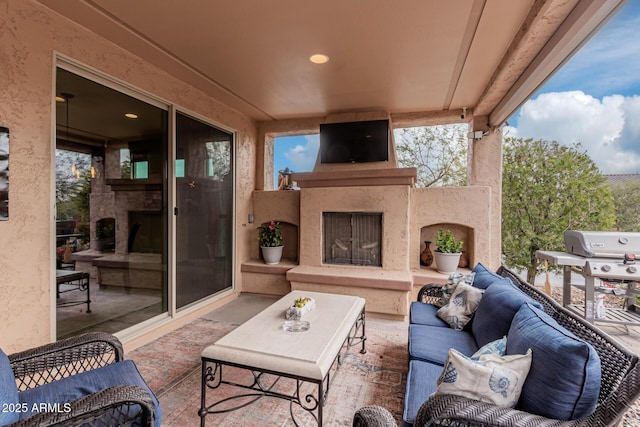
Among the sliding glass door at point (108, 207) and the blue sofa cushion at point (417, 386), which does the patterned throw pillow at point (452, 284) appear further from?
the sliding glass door at point (108, 207)

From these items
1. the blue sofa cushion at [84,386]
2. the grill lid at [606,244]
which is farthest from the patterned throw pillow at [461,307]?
the blue sofa cushion at [84,386]

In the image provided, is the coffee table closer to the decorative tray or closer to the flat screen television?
the decorative tray

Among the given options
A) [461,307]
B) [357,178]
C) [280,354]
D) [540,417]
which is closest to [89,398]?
[280,354]

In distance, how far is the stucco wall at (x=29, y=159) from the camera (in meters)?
1.88

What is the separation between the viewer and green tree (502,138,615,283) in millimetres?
3914

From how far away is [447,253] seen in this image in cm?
370

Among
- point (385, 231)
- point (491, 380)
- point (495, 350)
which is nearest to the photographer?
point (491, 380)

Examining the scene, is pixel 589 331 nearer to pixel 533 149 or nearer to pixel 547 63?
pixel 547 63

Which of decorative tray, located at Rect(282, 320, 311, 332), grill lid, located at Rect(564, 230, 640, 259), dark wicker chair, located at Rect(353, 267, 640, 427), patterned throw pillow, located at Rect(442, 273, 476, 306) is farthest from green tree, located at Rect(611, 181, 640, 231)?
decorative tray, located at Rect(282, 320, 311, 332)

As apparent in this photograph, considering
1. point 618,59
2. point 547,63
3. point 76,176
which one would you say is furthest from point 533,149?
point 76,176

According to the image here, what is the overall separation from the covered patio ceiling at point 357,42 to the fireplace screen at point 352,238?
1.63 metres

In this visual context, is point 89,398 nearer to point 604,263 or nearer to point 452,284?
point 452,284

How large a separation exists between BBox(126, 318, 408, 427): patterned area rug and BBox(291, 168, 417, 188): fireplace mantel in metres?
1.90

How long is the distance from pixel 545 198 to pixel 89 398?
529 cm
